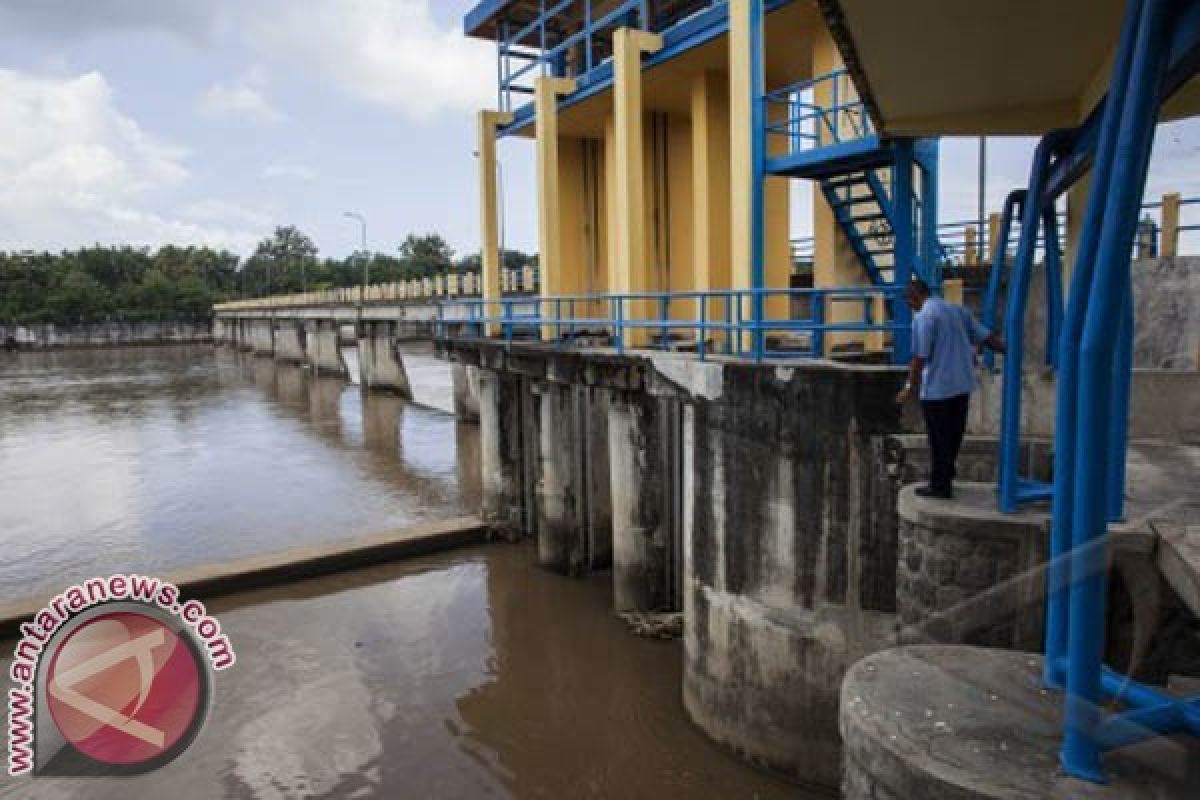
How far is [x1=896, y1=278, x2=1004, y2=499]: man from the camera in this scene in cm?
537

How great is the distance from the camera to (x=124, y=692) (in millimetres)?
9500

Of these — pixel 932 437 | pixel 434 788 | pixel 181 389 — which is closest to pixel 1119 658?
pixel 932 437

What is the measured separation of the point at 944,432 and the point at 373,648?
796 centimetres

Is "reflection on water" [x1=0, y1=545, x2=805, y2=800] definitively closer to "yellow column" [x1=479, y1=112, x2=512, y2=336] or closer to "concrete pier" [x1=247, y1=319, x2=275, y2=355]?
"yellow column" [x1=479, y1=112, x2=512, y2=336]

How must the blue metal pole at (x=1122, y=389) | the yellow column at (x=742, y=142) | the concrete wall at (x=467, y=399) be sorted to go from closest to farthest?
the blue metal pole at (x=1122, y=389)
the yellow column at (x=742, y=142)
the concrete wall at (x=467, y=399)

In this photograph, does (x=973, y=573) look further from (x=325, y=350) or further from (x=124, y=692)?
(x=325, y=350)

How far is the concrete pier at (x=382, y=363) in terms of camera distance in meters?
36.4

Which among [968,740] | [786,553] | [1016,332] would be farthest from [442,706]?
[1016,332]

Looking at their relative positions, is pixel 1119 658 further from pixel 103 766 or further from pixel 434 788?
pixel 103 766

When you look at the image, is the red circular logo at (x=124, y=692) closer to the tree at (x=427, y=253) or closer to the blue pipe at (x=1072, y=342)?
the blue pipe at (x=1072, y=342)

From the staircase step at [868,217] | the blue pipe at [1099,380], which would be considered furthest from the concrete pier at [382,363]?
the blue pipe at [1099,380]

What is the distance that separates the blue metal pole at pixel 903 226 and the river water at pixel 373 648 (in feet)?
15.0

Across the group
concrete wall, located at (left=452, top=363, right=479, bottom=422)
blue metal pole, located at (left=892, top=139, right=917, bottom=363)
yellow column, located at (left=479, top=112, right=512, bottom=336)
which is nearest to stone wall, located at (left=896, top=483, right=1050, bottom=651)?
blue metal pole, located at (left=892, top=139, right=917, bottom=363)

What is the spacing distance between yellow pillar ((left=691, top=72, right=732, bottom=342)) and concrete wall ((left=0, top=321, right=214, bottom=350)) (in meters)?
91.8
